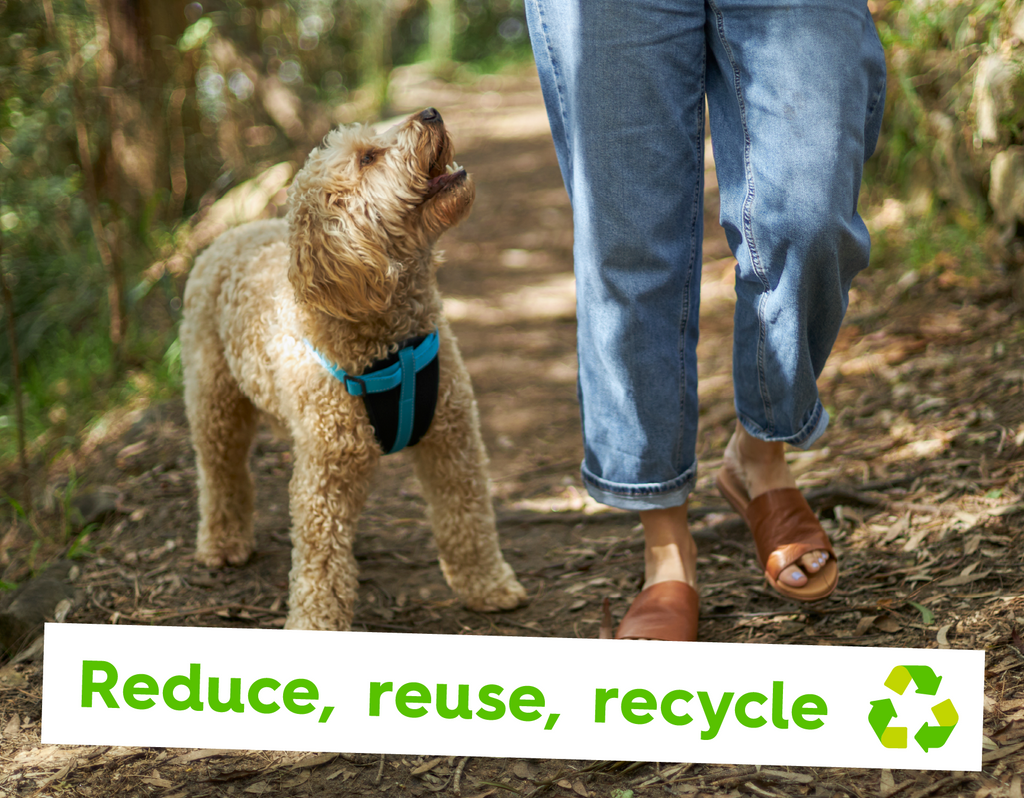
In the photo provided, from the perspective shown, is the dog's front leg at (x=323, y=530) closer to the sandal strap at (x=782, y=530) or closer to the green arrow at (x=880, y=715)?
the sandal strap at (x=782, y=530)

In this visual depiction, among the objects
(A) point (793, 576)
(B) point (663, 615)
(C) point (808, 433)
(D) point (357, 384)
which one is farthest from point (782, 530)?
(D) point (357, 384)

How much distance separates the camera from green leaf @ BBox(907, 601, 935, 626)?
6.61 feet

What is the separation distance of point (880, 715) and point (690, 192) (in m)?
1.21

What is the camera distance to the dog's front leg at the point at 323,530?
7.65 ft

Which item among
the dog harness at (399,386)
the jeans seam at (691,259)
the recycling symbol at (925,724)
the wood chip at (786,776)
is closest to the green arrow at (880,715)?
the recycling symbol at (925,724)

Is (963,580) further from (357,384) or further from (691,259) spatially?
(357,384)

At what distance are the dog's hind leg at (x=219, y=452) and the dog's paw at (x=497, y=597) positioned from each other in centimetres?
92

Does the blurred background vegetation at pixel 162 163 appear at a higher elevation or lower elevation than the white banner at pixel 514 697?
higher

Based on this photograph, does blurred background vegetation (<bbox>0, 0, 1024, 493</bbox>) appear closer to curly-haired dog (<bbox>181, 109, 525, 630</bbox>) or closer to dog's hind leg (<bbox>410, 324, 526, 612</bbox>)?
curly-haired dog (<bbox>181, 109, 525, 630</bbox>)

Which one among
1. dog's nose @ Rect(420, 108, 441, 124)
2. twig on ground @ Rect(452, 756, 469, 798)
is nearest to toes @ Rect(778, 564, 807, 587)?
twig on ground @ Rect(452, 756, 469, 798)

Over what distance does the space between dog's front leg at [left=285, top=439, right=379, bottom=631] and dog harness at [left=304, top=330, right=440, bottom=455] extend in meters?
0.09

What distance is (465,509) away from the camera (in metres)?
2.57

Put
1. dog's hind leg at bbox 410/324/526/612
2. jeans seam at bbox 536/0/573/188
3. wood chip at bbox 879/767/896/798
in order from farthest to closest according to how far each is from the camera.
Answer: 1. dog's hind leg at bbox 410/324/526/612
2. jeans seam at bbox 536/0/573/188
3. wood chip at bbox 879/767/896/798

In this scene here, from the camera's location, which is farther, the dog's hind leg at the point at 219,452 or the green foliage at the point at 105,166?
the green foliage at the point at 105,166
